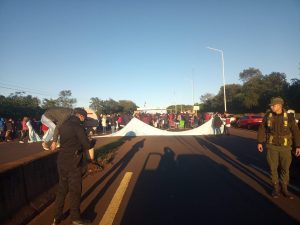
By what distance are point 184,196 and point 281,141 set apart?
6.86 ft

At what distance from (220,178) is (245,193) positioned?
1710mm

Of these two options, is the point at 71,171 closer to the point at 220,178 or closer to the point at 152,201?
the point at 152,201

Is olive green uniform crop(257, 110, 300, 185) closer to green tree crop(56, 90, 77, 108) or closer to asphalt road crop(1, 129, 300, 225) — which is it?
asphalt road crop(1, 129, 300, 225)

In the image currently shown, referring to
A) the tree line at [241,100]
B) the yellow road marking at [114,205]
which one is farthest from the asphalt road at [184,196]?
the tree line at [241,100]

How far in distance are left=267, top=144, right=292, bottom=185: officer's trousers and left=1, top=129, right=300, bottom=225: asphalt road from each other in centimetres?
39

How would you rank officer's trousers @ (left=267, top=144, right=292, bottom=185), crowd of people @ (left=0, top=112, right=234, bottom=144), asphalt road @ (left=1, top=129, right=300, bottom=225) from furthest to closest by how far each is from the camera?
crowd of people @ (left=0, top=112, right=234, bottom=144)
officer's trousers @ (left=267, top=144, right=292, bottom=185)
asphalt road @ (left=1, top=129, right=300, bottom=225)

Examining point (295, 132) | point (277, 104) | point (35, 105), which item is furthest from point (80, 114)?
point (35, 105)

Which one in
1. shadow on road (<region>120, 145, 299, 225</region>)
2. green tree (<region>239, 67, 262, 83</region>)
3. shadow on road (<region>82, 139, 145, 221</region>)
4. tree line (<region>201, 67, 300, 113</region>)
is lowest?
shadow on road (<region>82, 139, 145, 221</region>)

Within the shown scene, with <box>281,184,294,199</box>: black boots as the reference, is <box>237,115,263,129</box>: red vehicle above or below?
above

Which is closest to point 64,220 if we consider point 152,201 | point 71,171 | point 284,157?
point 71,171

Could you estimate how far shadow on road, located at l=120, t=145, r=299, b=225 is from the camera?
17.7ft

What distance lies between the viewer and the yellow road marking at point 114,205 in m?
5.50

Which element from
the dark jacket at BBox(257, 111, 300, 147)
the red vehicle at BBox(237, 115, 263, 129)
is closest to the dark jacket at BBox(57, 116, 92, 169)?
the dark jacket at BBox(257, 111, 300, 147)

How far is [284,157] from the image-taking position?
6688 millimetres
